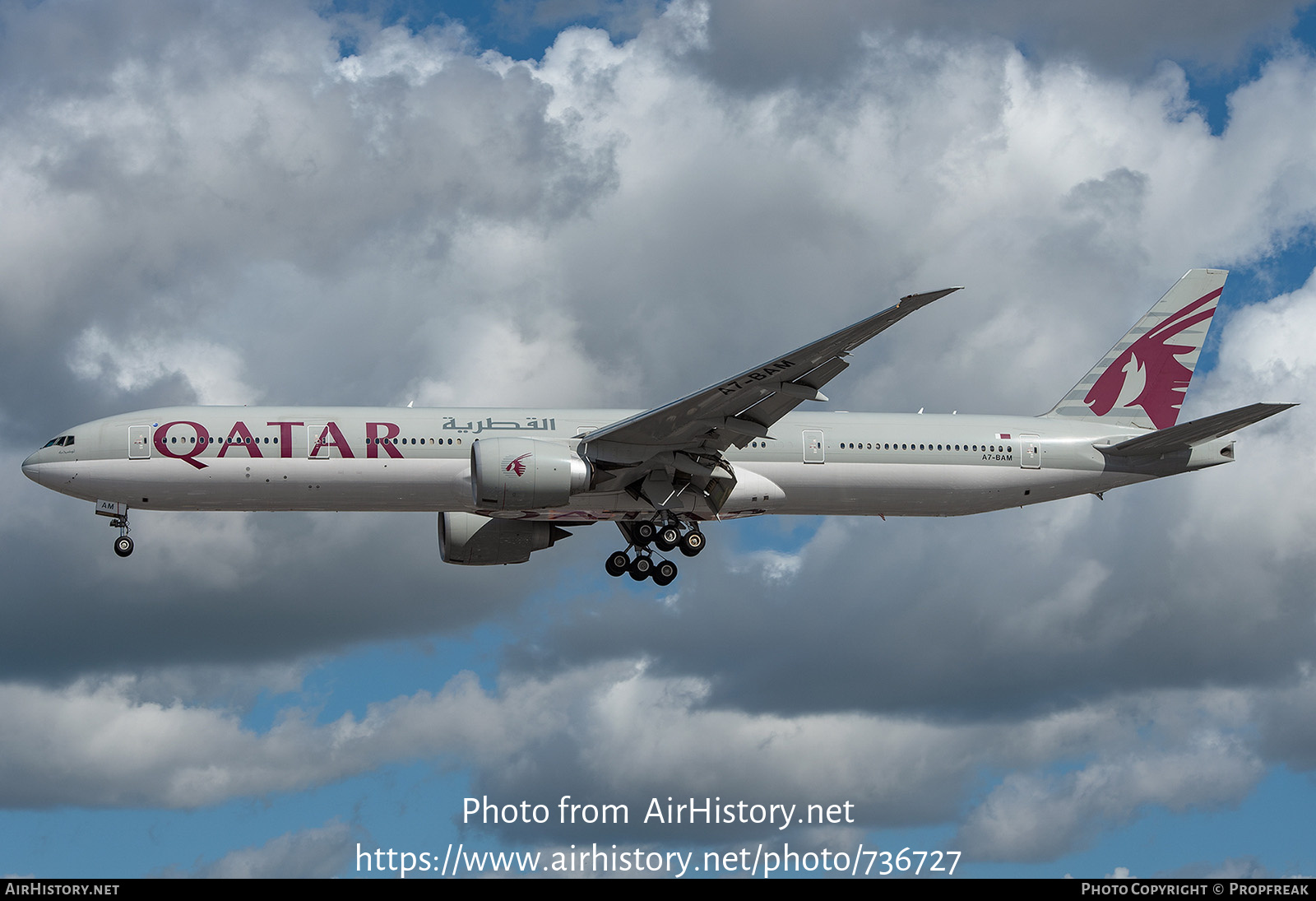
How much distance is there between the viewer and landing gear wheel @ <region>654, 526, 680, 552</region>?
40969 mm

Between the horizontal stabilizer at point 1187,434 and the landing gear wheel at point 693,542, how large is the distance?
12.4 metres

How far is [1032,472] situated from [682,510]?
10442 mm

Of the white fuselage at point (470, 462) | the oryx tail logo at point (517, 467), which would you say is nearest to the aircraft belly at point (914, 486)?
the white fuselage at point (470, 462)

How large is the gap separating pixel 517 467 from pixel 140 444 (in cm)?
1029

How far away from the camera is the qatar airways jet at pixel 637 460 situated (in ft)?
123

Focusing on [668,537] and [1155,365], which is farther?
[1155,365]

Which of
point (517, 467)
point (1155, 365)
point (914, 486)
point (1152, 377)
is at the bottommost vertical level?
point (517, 467)

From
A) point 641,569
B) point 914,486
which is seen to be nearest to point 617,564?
point 641,569

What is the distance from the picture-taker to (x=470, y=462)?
39219mm

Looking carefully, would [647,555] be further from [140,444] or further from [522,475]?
[140,444]

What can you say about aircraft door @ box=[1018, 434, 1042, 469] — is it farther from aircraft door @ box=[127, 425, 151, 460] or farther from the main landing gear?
aircraft door @ box=[127, 425, 151, 460]

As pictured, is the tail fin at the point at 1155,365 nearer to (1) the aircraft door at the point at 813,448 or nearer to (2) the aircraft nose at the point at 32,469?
(1) the aircraft door at the point at 813,448
